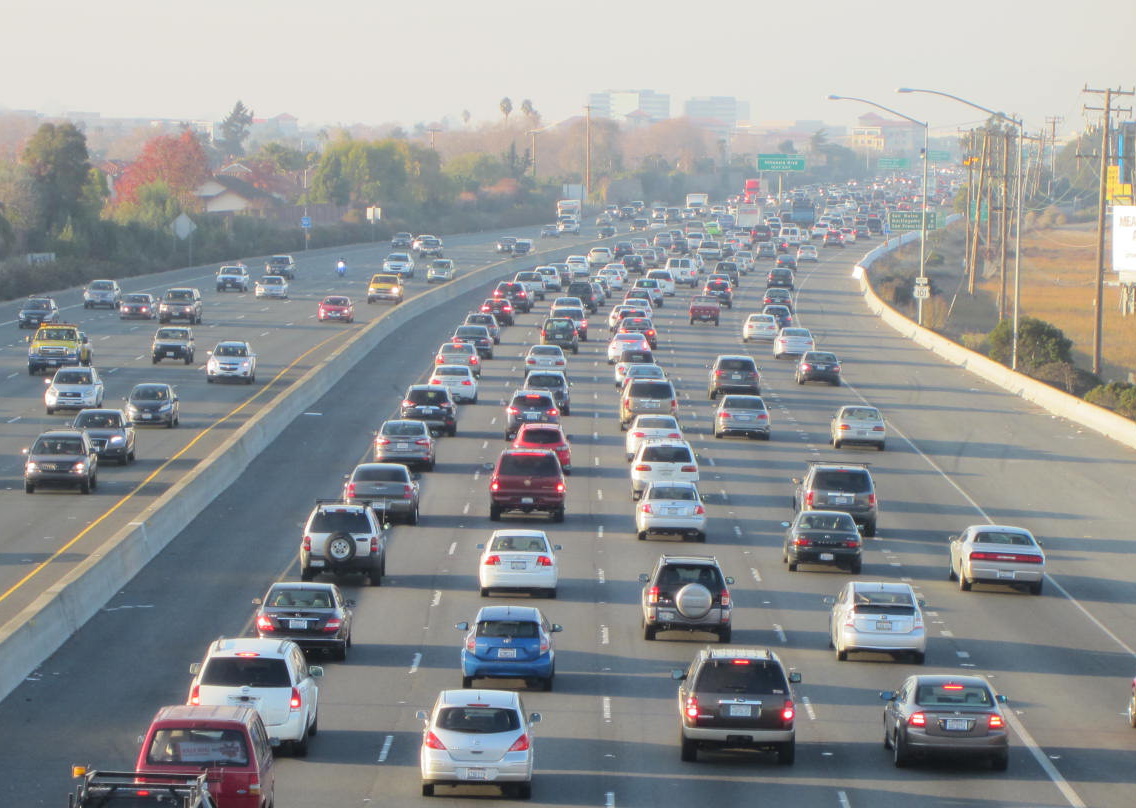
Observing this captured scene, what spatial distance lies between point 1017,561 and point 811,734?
1141 cm

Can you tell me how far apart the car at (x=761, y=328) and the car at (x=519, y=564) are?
4722 centimetres

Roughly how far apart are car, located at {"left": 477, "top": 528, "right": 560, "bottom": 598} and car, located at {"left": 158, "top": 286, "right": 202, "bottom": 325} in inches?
2001

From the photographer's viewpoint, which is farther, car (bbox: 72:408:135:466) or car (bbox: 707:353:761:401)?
car (bbox: 707:353:761:401)

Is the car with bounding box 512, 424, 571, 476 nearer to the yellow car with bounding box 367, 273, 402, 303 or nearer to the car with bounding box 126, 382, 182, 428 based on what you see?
the car with bounding box 126, 382, 182, 428

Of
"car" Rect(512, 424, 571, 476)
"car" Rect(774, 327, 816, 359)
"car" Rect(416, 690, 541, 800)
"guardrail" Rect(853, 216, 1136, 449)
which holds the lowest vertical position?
"guardrail" Rect(853, 216, 1136, 449)

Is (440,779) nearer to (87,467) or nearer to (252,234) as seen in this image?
(87,467)

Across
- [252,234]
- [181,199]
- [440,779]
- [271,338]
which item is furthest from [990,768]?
[181,199]

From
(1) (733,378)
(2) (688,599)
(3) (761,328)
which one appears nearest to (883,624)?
(2) (688,599)

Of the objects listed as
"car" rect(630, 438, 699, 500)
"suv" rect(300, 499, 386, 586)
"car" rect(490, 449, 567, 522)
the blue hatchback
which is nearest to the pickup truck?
"car" rect(630, 438, 699, 500)

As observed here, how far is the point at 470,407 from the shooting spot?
59.2 metres

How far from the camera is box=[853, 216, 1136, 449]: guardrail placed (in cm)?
5600

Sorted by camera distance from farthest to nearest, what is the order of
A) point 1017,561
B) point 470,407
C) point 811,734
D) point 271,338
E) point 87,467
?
point 271,338
point 470,407
point 87,467
point 1017,561
point 811,734

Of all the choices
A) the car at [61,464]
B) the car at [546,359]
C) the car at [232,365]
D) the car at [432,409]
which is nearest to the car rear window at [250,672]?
the car at [61,464]

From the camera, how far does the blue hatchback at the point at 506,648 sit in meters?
24.6
